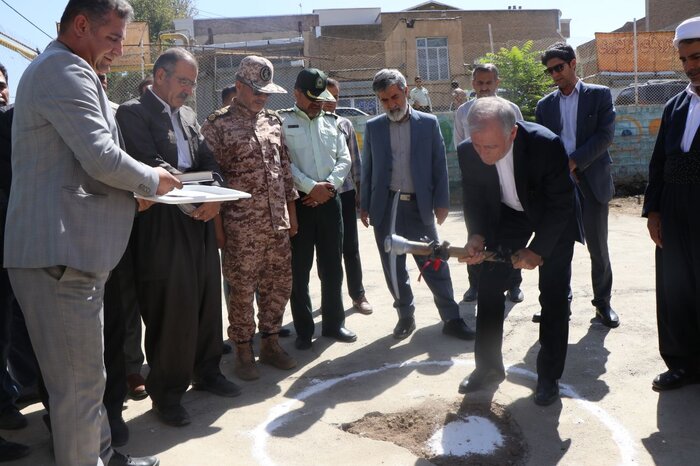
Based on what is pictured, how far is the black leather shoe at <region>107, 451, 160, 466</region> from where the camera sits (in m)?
3.43

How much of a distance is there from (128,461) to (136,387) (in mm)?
1120

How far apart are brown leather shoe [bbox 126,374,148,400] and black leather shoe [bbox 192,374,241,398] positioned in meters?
0.34

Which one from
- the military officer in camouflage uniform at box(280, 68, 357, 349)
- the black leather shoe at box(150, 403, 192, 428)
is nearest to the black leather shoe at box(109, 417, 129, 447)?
the black leather shoe at box(150, 403, 192, 428)

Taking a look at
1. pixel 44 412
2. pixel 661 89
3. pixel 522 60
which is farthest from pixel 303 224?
pixel 661 89

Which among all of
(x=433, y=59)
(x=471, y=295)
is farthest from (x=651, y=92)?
(x=433, y=59)

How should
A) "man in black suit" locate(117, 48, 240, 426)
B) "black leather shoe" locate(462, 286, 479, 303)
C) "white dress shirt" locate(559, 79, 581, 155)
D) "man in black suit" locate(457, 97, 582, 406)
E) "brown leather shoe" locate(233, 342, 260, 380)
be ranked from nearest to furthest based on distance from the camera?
"man in black suit" locate(457, 97, 582, 406) → "man in black suit" locate(117, 48, 240, 426) → "brown leather shoe" locate(233, 342, 260, 380) → "white dress shirt" locate(559, 79, 581, 155) → "black leather shoe" locate(462, 286, 479, 303)

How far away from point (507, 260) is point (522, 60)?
9735 millimetres

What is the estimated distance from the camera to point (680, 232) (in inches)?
165

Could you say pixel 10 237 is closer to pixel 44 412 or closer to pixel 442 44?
pixel 44 412

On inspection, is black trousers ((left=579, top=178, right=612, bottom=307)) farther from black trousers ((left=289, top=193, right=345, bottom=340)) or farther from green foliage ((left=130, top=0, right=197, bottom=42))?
green foliage ((left=130, top=0, right=197, bottom=42))

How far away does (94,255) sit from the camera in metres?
2.88

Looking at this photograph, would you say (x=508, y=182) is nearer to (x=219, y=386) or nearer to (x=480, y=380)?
(x=480, y=380)

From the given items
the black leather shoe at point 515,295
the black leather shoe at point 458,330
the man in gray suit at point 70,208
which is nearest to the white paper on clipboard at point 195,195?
the man in gray suit at point 70,208

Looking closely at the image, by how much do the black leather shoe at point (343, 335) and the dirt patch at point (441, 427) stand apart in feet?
4.36
